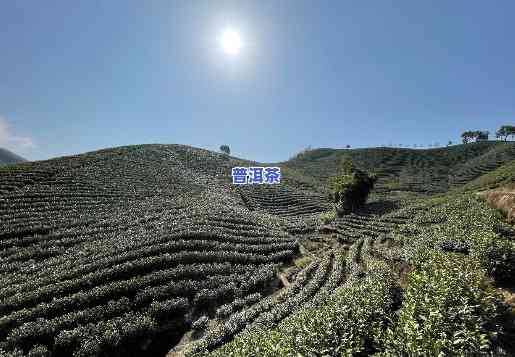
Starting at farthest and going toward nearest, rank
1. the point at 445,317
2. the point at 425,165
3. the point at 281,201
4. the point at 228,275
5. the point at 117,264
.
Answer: the point at 425,165 < the point at 281,201 < the point at 228,275 < the point at 117,264 < the point at 445,317

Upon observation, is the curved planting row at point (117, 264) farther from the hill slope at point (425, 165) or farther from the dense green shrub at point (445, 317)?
the hill slope at point (425, 165)

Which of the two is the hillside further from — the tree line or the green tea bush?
the tree line

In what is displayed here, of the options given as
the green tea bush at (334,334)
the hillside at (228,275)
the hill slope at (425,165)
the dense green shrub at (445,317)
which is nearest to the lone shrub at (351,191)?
the hillside at (228,275)

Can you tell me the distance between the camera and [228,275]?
25625 millimetres

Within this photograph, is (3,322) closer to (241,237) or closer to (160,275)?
(160,275)

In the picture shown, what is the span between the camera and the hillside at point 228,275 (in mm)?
11273

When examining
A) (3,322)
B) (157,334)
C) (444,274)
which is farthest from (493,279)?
(3,322)

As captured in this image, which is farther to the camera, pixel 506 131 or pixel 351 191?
pixel 506 131

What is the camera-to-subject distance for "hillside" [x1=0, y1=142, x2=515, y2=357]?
11.3 meters

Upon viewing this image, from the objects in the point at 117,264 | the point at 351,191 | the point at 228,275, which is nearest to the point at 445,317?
the point at 228,275

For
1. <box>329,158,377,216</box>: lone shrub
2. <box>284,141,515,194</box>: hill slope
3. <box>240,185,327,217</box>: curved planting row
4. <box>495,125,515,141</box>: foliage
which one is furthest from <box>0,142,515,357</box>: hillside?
<box>495,125,515,141</box>: foliage

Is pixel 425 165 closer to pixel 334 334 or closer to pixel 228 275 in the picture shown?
pixel 228 275

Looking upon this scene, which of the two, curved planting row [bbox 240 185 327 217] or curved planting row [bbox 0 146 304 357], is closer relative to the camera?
curved planting row [bbox 0 146 304 357]

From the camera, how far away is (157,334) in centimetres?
1930
